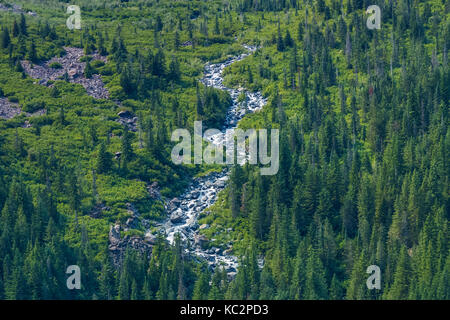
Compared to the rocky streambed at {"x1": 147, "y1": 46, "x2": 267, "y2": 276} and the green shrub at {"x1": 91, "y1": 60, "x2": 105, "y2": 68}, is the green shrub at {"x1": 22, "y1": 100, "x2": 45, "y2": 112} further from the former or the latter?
the rocky streambed at {"x1": 147, "y1": 46, "x2": 267, "y2": 276}

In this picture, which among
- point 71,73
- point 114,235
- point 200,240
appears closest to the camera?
point 114,235

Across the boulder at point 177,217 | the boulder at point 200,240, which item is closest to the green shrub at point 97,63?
the boulder at point 177,217

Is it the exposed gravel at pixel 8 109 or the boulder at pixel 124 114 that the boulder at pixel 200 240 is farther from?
the exposed gravel at pixel 8 109

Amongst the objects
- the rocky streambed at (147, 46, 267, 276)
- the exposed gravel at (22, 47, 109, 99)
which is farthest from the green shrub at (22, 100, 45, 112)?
the rocky streambed at (147, 46, 267, 276)

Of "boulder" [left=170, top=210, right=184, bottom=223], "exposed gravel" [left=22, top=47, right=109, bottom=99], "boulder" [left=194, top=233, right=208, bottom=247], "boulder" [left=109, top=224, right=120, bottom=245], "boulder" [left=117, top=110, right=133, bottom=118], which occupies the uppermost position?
"exposed gravel" [left=22, top=47, right=109, bottom=99]

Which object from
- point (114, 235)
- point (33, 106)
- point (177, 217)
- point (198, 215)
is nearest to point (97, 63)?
point (33, 106)

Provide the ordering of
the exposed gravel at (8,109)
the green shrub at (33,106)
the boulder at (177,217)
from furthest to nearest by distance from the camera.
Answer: the green shrub at (33,106) < the exposed gravel at (8,109) < the boulder at (177,217)

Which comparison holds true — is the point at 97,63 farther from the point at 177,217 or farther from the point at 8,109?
Result: the point at 177,217

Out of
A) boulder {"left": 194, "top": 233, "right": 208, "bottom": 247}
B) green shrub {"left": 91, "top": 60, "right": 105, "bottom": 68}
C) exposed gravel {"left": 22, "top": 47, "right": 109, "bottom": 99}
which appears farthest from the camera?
green shrub {"left": 91, "top": 60, "right": 105, "bottom": 68}
